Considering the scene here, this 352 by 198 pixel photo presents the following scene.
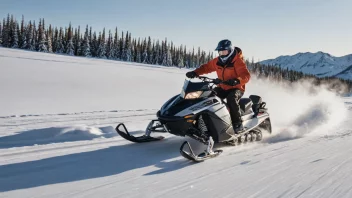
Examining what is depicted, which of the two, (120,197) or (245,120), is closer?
(120,197)

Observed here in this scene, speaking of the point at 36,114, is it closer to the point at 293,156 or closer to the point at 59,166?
the point at 59,166

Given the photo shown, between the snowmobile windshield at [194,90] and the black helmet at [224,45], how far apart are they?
2.79 ft

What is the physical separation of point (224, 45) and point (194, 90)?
1.18 metres

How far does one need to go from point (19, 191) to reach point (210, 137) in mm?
3006

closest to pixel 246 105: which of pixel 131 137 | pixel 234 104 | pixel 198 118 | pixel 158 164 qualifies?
pixel 234 104

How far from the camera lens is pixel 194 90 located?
5.48m

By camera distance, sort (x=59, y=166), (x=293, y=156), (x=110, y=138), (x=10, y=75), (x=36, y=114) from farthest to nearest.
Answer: (x=10, y=75), (x=36, y=114), (x=110, y=138), (x=293, y=156), (x=59, y=166)

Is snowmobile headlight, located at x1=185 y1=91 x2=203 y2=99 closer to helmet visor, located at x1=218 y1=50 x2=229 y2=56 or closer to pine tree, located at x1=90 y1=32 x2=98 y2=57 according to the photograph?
helmet visor, located at x1=218 y1=50 x2=229 y2=56

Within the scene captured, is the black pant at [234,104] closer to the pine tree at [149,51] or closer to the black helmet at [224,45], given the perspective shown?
the black helmet at [224,45]

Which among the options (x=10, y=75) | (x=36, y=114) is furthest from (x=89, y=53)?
(x=36, y=114)

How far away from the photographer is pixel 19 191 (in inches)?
135

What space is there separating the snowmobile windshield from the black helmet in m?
0.85

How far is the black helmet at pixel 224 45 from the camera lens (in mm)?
6047

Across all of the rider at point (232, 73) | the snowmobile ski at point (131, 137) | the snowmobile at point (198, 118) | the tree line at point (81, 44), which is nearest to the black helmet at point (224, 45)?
the rider at point (232, 73)
